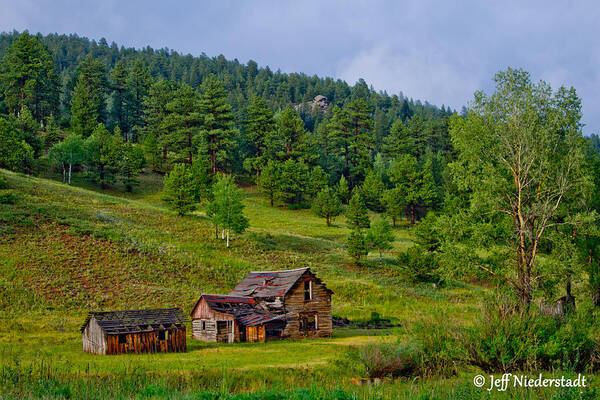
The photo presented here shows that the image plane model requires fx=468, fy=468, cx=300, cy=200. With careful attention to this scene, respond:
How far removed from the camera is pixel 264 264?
49812 millimetres

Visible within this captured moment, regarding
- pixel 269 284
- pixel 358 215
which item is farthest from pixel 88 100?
pixel 269 284

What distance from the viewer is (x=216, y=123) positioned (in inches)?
3430

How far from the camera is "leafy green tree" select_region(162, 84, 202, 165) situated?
87562mm

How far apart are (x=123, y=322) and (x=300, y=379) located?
1467 cm

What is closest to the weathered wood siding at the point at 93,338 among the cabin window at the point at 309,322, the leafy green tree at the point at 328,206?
the cabin window at the point at 309,322

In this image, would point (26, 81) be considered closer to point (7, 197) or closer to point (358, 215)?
point (7, 197)

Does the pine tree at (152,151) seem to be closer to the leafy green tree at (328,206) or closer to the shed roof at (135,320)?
the leafy green tree at (328,206)

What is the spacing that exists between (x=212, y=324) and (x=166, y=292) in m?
8.97

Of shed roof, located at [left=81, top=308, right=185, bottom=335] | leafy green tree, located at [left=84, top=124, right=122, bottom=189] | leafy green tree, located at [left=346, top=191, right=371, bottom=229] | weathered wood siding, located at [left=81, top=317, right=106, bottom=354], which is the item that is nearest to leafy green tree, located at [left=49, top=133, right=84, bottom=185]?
leafy green tree, located at [left=84, top=124, right=122, bottom=189]

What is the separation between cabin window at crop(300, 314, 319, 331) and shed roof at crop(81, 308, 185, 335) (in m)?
9.79

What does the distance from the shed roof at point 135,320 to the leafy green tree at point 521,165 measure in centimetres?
1902

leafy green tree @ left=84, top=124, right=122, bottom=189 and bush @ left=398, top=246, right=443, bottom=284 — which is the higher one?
leafy green tree @ left=84, top=124, right=122, bottom=189

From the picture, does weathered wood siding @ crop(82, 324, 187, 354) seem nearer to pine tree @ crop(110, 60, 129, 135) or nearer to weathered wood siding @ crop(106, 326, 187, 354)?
weathered wood siding @ crop(106, 326, 187, 354)

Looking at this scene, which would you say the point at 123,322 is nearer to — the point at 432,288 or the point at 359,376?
Answer: the point at 359,376
